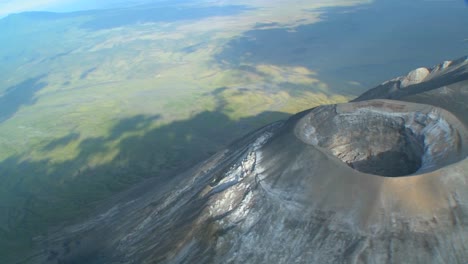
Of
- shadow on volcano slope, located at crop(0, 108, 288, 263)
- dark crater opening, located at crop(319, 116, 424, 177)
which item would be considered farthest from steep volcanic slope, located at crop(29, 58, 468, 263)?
shadow on volcano slope, located at crop(0, 108, 288, 263)

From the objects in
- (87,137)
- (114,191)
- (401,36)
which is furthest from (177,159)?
(401,36)

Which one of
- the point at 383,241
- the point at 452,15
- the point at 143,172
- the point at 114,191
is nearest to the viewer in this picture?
the point at 383,241

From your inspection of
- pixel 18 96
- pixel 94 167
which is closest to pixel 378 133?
pixel 94 167

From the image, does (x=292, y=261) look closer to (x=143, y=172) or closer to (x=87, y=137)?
(x=143, y=172)

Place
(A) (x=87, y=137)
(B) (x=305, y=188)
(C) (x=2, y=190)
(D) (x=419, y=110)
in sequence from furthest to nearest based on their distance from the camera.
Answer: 1. (A) (x=87, y=137)
2. (C) (x=2, y=190)
3. (D) (x=419, y=110)
4. (B) (x=305, y=188)

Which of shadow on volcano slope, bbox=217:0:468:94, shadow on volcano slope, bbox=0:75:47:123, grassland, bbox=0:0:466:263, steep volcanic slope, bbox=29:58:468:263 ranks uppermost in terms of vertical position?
steep volcanic slope, bbox=29:58:468:263

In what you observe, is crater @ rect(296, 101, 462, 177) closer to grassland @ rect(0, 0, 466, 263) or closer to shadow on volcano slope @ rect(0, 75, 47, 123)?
grassland @ rect(0, 0, 466, 263)
